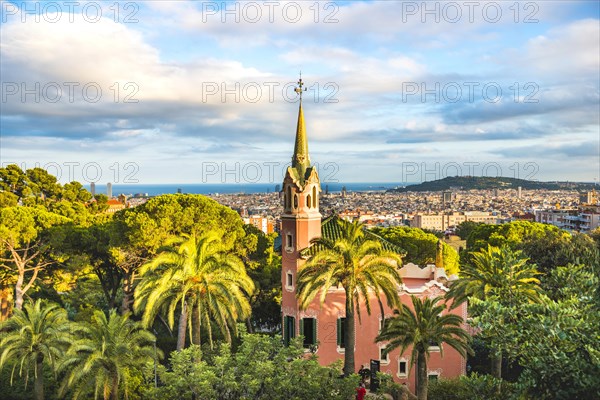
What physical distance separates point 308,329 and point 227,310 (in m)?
4.88

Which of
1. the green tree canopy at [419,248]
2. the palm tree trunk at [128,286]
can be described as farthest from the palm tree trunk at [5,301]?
the green tree canopy at [419,248]

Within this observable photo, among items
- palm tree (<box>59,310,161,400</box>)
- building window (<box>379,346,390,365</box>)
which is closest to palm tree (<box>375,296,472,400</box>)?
building window (<box>379,346,390,365</box>)

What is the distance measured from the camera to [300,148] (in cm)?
2736

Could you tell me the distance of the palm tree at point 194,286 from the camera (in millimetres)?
21750

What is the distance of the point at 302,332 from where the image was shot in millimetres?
25859

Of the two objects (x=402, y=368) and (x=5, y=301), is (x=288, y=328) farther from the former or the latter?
(x=5, y=301)

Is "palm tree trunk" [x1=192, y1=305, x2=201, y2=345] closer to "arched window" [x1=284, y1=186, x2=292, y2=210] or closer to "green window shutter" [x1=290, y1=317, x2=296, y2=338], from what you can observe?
"green window shutter" [x1=290, y1=317, x2=296, y2=338]

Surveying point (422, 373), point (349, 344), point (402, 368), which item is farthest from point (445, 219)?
point (422, 373)

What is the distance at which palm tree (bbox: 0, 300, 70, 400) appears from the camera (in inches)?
798

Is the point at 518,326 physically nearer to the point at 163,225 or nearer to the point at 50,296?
the point at 163,225

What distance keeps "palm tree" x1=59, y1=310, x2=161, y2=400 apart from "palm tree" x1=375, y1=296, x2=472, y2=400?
30.6 feet

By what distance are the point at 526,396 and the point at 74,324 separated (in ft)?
55.0

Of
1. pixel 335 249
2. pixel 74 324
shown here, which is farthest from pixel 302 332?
pixel 74 324

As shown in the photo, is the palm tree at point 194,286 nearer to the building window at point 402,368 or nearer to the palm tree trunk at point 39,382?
the palm tree trunk at point 39,382
